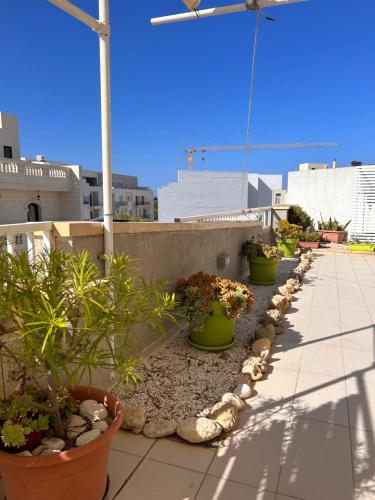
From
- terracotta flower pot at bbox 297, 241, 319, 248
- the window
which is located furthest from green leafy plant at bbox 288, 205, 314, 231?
the window

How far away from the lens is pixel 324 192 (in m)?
12.8

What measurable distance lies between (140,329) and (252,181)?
28815 mm

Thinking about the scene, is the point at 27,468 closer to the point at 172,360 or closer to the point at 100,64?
the point at 172,360

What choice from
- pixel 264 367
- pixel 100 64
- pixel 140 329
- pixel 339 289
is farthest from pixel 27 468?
pixel 339 289

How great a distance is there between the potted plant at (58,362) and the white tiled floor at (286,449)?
1.23 feet

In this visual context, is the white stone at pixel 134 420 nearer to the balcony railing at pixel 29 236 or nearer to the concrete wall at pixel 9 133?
the balcony railing at pixel 29 236

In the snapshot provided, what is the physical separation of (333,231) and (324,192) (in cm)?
187

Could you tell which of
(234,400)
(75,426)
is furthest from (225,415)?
(75,426)

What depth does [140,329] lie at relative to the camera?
10.4 ft

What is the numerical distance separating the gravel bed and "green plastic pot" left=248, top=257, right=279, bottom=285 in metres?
2.33

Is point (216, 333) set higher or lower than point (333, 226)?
lower

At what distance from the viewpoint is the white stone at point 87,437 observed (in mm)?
1533

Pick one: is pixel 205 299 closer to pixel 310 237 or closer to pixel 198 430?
pixel 198 430

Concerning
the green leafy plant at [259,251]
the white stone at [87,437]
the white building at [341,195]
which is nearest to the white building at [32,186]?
the white building at [341,195]
